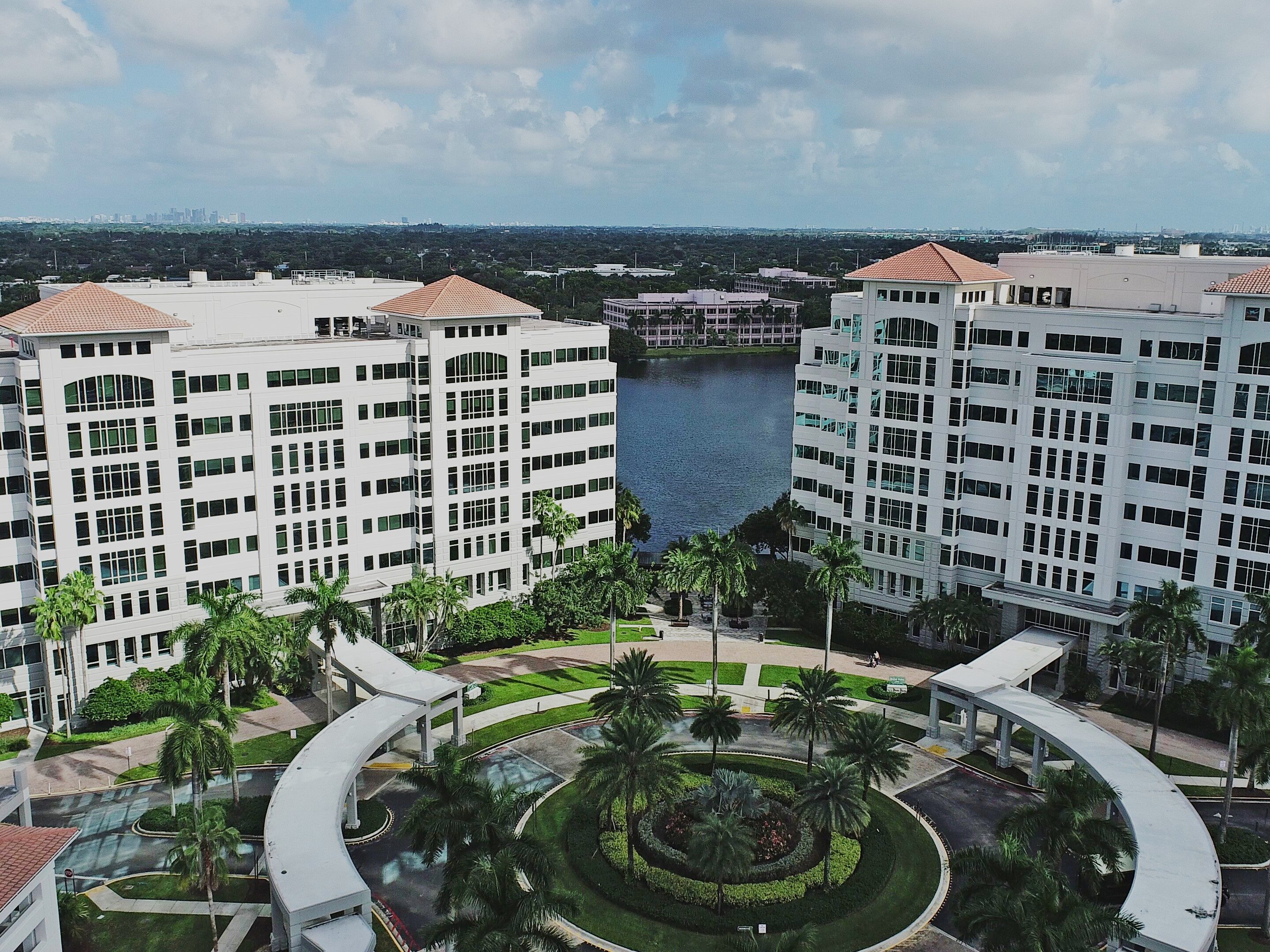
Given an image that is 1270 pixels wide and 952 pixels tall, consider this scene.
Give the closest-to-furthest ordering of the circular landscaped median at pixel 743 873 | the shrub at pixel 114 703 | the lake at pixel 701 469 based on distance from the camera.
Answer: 1. the circular landscaped median at pixel 743 873
2. the shrub at pixel 114 703
3. the lake at pixel 701 469

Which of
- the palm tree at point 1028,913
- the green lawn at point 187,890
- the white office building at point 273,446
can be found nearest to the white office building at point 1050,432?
the white office building at point 273,446

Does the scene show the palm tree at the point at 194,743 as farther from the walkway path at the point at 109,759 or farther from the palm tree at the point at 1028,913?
the palm tree at the point at 1028,913

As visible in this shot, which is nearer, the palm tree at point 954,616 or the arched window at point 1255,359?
the arched window at point 1255,359

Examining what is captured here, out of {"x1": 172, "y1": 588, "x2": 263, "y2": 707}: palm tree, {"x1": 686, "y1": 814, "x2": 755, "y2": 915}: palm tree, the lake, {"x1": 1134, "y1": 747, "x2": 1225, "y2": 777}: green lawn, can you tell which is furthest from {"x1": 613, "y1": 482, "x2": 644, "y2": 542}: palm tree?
{"x1": 686, "y1": 814, "x2": 755, "y2": 915}: palm tree

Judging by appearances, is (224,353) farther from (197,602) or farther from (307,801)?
(307,801)

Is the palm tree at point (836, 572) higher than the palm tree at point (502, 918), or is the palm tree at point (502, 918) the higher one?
the palm tree at point (836, 572)

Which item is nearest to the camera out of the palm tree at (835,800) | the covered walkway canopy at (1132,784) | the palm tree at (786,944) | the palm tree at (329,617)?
Result: the palm tree at (786,944)

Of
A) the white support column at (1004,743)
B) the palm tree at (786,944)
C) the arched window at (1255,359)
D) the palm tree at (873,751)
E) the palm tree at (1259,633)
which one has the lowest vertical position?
the white support column at (1004,743)

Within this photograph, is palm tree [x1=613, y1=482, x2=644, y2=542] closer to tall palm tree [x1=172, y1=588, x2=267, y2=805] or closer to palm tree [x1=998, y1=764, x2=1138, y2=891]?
tall palm tree [x1=172, y1=588, x2=267, y2=805]
